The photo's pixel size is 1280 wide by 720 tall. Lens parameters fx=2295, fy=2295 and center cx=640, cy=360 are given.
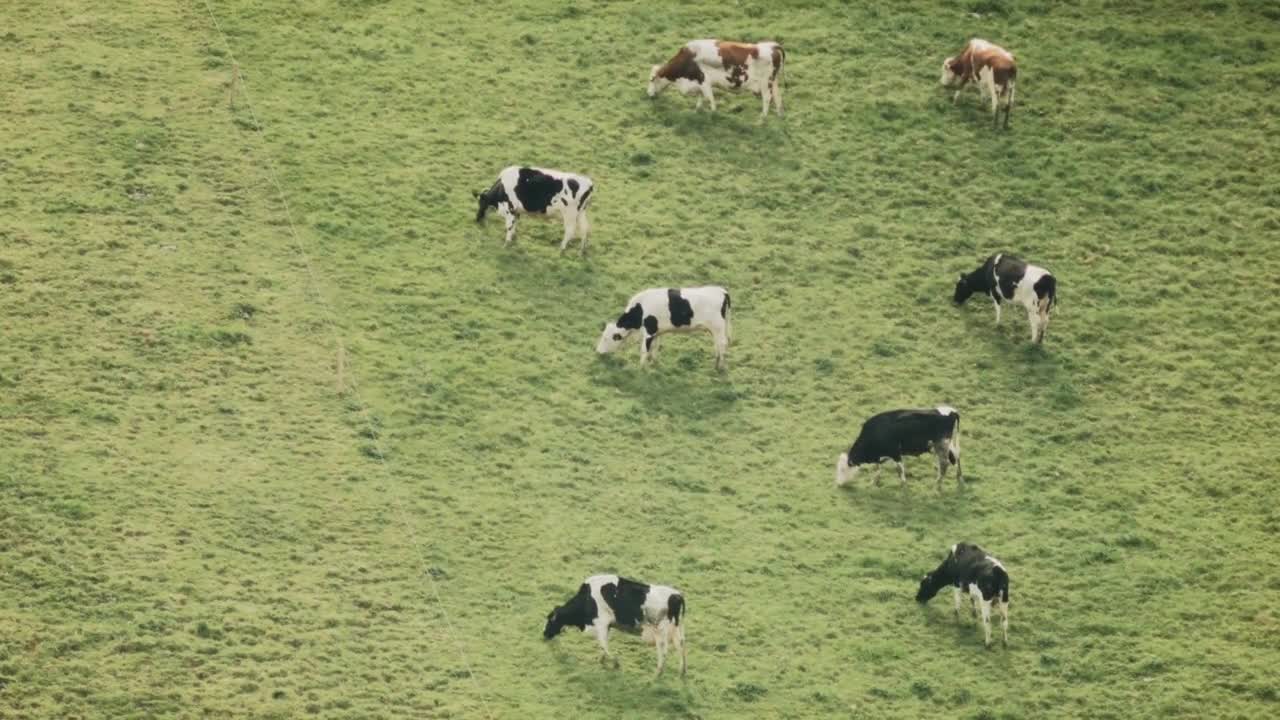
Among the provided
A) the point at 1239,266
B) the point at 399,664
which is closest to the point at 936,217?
the point at 1239,266

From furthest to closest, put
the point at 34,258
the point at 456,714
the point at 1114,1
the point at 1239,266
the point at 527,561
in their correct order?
the point at 1114,1
the point at 1239,266
the point at 34,258
the point at 527,561
the point at 456,714

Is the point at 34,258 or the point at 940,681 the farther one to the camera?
the point at 34,258

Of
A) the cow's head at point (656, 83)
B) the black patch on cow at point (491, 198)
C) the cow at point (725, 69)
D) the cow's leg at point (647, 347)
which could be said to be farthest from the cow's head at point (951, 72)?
the cow's leg at point (647, 347)

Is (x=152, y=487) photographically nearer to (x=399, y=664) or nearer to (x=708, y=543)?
(x=399, y=664)

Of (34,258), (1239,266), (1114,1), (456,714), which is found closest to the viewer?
(456,714)

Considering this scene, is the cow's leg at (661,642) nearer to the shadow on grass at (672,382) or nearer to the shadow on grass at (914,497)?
the shadow on grass at (914,497)
